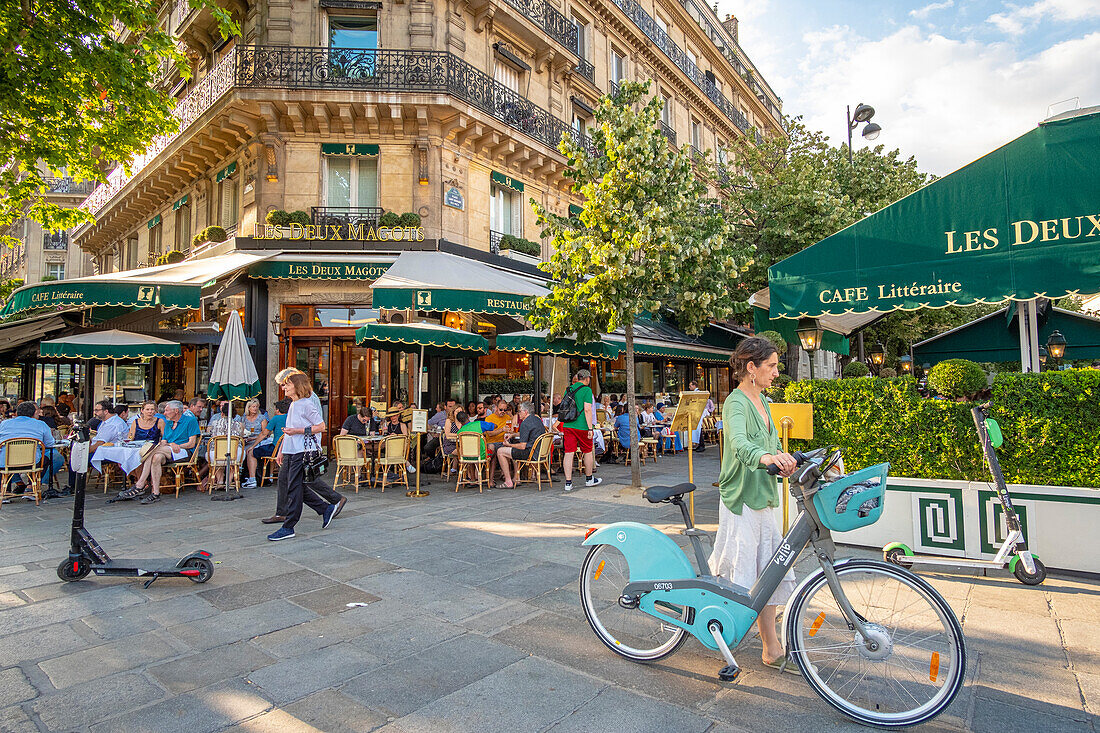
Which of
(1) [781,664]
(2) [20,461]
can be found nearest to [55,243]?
(2) [20,461]

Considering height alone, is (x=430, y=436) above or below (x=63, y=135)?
below

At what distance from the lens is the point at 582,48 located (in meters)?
20.0

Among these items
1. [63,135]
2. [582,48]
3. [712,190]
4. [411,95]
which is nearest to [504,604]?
[63,135]

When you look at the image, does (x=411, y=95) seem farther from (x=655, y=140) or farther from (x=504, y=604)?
(x=504, y=604)

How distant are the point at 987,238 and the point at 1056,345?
33.2ft

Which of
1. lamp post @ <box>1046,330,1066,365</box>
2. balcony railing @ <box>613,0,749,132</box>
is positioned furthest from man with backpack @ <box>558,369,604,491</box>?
balcony railing @ <box>613,0,749,132</box>

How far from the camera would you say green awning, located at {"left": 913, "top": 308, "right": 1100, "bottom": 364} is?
35.6 feet

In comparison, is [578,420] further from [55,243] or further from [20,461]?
[55,243]

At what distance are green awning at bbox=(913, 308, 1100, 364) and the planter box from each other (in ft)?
24.0

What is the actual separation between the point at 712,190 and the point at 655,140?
67.0 feet

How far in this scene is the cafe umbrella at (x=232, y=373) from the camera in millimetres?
8953

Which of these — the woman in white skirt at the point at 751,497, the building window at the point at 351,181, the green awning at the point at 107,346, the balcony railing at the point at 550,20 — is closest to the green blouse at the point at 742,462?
the woman in white skirt at the point at 751,497

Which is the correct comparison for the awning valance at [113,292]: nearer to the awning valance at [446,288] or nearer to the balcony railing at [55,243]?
the awning valance at [446,288]

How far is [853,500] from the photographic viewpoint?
2695 millimetres
